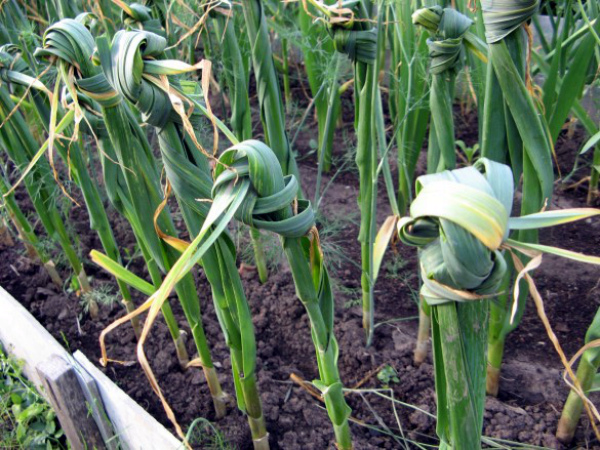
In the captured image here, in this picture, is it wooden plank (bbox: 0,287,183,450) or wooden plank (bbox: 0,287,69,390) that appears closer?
wooden plank (bbox: 0,287,183,450)

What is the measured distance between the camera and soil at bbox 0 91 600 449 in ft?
3.36

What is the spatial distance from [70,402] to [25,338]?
0.29 meters

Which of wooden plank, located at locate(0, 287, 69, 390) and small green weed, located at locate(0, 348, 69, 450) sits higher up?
wooden plank, located at locate(0, 287, 69, 390)

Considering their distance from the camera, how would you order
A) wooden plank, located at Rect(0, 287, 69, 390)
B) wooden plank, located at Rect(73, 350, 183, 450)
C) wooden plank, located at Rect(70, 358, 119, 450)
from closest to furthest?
wooden plank, located at Rect(73, 350, 183, 450) → wooden plank, located at Rect(70, 358, 119, 450) → wooden plank, located at Rect(0, 287, 69, 390)

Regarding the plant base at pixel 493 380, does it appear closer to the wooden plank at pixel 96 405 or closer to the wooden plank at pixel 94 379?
the wooden plank at pixel 94 379

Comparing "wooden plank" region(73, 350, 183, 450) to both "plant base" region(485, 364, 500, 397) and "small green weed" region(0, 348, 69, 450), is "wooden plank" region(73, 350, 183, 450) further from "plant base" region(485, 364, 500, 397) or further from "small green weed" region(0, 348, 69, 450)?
"plant base" region(485, 364, 500, 397)

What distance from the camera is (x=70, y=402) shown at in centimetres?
105

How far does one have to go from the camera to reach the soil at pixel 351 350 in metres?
1.02

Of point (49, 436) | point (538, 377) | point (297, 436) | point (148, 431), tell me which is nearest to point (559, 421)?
point (538, 377)

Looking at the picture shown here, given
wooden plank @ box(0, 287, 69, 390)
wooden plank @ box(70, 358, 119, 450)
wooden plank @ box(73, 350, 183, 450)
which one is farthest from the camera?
wooden plank @ box(0, 287, 69, 390)

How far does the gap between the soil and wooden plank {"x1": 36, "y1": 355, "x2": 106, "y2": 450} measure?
0.11 m

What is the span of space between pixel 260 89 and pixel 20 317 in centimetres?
76

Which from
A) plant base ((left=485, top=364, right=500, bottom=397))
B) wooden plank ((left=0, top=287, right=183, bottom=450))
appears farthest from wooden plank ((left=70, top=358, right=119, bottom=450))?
plant base ((left=485, top=364, right=500, bottom=397))

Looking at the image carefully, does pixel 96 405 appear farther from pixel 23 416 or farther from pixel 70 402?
pixel 23 416
